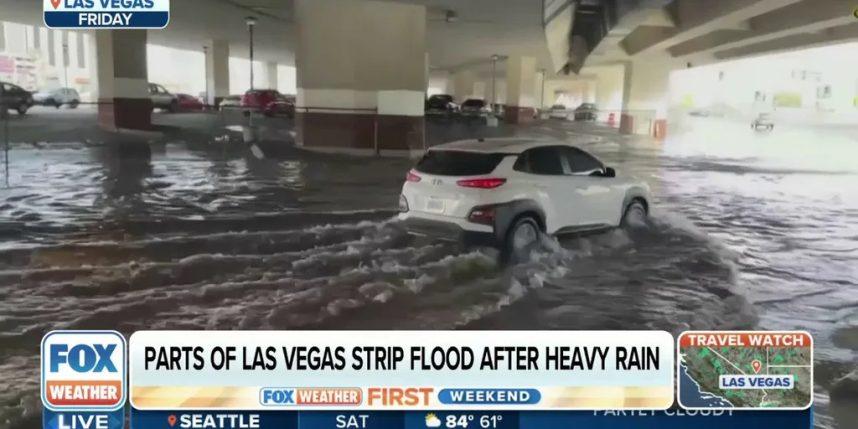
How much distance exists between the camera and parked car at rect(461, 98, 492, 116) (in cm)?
249

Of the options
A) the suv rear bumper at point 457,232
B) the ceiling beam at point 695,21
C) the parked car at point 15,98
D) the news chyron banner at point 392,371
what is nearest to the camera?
the news chyron banner at point 392,371

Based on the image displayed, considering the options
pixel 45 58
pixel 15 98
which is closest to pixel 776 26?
pixel 45 58

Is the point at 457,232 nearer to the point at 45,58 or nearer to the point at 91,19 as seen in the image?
the point at 91,19

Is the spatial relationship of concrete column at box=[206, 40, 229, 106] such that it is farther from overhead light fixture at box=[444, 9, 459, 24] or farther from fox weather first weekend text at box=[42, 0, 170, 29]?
overhead light fixture at box=[444, 9, 459, 24]

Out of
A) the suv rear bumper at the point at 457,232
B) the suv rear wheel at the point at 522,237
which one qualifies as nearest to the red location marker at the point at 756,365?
the suv rear wheel at the point at 522,237

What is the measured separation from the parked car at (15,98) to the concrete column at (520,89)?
1.71 meters

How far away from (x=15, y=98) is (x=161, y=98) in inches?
18.5

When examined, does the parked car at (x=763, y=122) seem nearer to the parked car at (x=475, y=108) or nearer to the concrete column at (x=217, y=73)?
the parked car at (x=475, y=108)

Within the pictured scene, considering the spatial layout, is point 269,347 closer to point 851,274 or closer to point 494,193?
point 494,193

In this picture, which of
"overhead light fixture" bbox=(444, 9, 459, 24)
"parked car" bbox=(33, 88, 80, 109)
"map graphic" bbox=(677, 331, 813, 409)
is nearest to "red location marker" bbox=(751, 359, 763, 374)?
"map graphic" bbox=(677, 331, 813, 409)

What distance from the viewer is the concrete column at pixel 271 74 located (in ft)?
7.84

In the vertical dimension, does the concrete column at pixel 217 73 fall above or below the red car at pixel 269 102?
above

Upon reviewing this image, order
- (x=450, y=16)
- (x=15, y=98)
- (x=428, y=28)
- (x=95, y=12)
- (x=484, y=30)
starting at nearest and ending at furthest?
(x=95, y=12) → (x=15, y=98) → (x=428, y=28) → (x=450, y=16) → (x=484, y=30)

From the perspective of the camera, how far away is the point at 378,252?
234 cm
